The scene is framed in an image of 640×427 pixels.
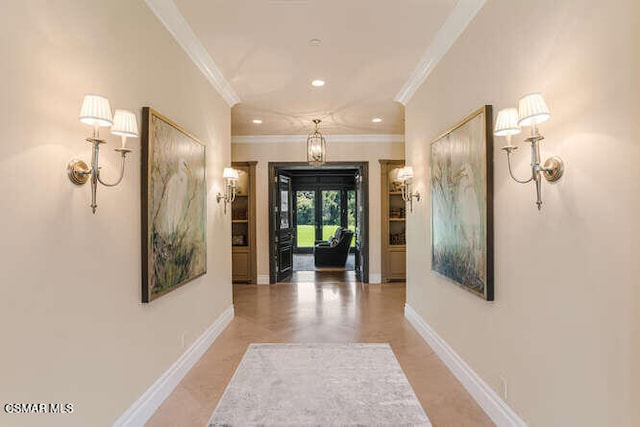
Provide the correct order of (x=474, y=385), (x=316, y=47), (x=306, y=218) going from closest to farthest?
(x=474, y=385) → (x=316, y=47) → (x=306, y=218)

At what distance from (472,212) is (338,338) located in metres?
2.21

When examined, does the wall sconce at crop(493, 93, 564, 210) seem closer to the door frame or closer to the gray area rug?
the gray area rug

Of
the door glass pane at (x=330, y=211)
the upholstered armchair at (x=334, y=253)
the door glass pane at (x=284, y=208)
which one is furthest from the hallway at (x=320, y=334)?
the door glass pane at (x=330, y=211)

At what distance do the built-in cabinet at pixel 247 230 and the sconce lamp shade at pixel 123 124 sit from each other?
504 centimetres

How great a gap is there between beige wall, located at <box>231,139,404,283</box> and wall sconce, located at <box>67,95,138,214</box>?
16.7 feet

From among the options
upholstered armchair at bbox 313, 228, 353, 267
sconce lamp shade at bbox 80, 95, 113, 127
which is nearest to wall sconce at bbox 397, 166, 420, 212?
sconce lamp shade at bbox 80, 95, 113, 127

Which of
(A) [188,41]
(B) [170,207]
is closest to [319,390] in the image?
(B) [170,207]

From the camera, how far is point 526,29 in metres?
1.99

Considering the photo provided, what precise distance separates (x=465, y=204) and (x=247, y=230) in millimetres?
5154

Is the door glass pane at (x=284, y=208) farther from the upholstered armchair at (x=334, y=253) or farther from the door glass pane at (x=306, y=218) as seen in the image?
the door glass pane at (x=306, y=218)

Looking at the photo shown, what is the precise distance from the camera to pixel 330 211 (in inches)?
480

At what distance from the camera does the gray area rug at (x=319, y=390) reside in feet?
8.04

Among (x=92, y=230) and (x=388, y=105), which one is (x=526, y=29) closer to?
(x=92, y=230)

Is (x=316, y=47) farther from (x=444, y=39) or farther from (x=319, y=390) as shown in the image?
(x=319, y=390)
